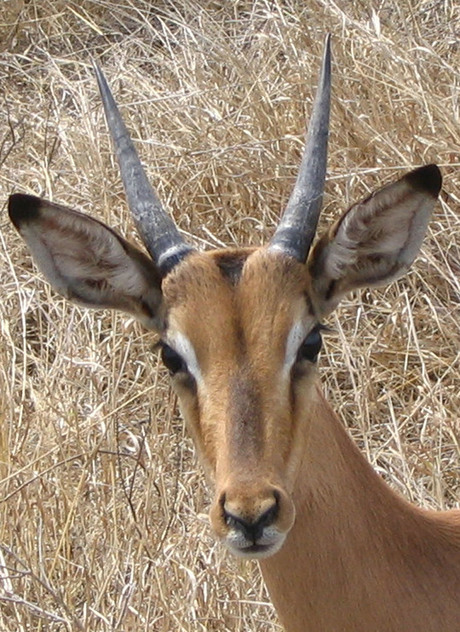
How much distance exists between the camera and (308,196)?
4.12m

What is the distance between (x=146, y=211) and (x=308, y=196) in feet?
1.69

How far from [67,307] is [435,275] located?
1.89 m

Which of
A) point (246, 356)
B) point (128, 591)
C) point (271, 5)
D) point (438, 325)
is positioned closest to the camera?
point (246, 356)

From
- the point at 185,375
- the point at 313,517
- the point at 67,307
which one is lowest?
the point at 67,307

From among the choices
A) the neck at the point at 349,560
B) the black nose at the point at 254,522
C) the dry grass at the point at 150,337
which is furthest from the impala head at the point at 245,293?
the dry grass at the point at 150,337

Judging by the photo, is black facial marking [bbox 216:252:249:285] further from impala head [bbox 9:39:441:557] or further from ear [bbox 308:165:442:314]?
ear [bbox 308:165:442:314]

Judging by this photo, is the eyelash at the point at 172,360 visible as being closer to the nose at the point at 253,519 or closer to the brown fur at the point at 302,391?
the brown fur at the point at 302,391

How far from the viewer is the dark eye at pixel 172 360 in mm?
3855

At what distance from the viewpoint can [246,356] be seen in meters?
3.70

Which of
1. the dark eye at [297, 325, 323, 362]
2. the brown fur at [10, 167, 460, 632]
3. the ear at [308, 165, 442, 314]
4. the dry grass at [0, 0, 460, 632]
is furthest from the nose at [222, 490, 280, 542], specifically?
the dry grass at [0, 0, 460, 632]

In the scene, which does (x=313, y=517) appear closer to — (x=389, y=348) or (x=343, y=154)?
(x=389, y=348)

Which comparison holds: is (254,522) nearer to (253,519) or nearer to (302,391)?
(253,519)

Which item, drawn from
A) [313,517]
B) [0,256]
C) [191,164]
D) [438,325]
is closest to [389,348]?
[438,325]

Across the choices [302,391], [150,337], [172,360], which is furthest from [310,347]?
[150,337]
